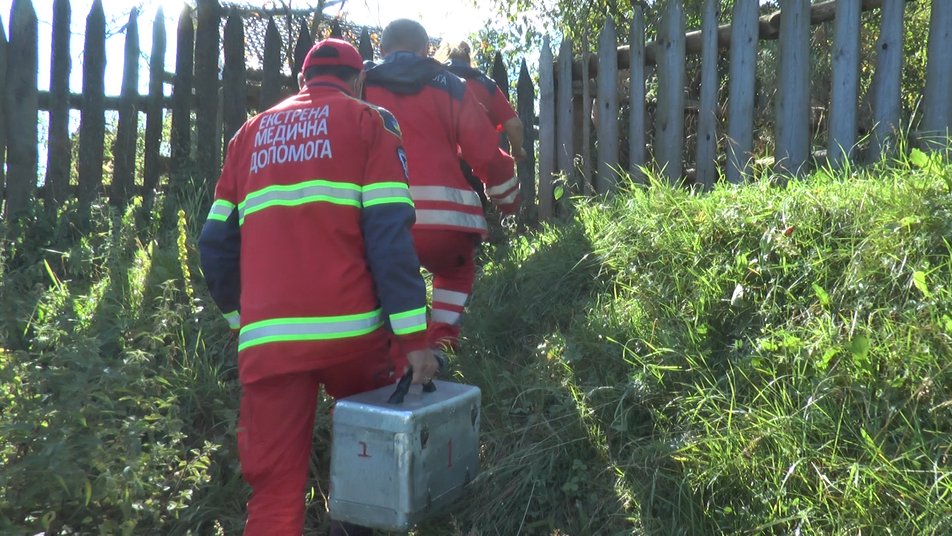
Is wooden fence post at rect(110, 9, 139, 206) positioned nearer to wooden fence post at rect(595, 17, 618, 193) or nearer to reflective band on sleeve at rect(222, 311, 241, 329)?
wooden fence post at rect(595, 17, 618, 193)

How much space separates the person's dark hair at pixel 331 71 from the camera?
123 inches

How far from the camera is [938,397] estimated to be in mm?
2771

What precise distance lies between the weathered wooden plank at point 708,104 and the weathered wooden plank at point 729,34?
0.21 feet

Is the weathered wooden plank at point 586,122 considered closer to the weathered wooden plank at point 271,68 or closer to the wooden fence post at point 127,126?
the weathered wooden plank at point 271,68

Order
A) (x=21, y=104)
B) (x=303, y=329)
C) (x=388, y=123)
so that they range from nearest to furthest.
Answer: (x=303, y=329)
(x=388, y=123)
(x=21, y=104)

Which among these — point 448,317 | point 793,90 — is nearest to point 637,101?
point 793,90

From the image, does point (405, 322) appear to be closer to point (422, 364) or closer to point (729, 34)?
point (422, 364)

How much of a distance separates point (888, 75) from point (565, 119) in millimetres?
2147

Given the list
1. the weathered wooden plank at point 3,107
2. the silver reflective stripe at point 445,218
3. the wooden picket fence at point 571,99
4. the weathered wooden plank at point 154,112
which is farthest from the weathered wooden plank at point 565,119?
the weathered wooden plank at point 3,107

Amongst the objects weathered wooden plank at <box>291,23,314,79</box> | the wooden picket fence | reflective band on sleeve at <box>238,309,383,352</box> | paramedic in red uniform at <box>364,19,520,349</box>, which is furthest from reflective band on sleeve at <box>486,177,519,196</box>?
weathered wooden plank at <box>291,23,314,79</box>

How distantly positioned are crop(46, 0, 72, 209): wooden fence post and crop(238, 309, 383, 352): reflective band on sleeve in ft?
14.4

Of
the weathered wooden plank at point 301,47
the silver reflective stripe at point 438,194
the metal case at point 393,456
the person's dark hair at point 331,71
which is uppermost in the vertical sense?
the weathered wooden plank at point 301,47

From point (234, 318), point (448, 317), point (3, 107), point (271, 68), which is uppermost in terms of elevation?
point (271, 68)

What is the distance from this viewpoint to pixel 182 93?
669 cm
